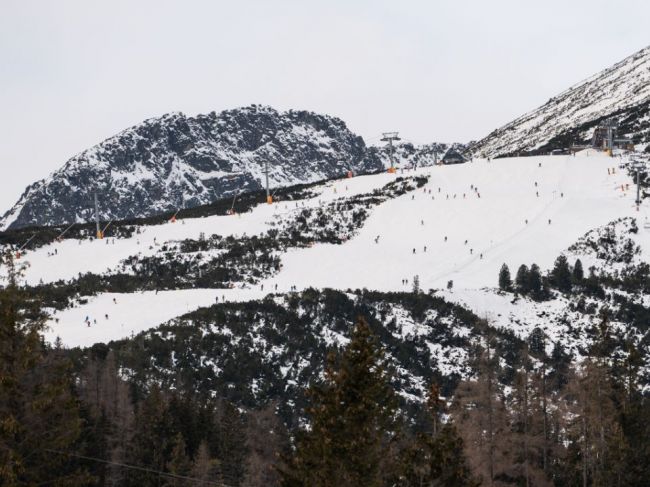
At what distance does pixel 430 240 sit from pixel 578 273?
2040 centimetres

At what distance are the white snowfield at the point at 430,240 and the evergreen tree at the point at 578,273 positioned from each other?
14.1 ft

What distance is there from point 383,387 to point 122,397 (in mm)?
30141

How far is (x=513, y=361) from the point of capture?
63.4m

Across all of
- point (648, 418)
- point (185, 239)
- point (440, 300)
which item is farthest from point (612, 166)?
point (648, 418)

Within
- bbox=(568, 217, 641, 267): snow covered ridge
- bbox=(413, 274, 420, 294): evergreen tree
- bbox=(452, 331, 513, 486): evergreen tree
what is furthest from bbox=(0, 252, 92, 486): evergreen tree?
bbox=(568, 217, 641, 267): snow covered ridge

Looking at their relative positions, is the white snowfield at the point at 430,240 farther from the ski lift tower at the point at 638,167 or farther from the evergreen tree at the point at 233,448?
the evergreen tree at the point at 233,448

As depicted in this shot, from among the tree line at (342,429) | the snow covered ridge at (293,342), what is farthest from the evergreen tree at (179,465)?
the snow covered ridge at (293,342)

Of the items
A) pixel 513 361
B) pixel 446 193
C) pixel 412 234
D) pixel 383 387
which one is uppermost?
pixel 446 193

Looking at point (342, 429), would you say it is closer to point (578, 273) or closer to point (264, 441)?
point (264, 441)

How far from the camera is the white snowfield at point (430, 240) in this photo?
70887 mm

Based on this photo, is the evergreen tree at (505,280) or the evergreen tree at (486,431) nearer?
the evergreen tree at (486,431)

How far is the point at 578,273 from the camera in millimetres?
74438

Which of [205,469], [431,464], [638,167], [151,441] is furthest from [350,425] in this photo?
[638,167]

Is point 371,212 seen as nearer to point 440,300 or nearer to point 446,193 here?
point 446,193
